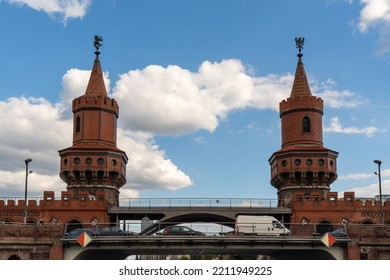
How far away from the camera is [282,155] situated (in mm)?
70688

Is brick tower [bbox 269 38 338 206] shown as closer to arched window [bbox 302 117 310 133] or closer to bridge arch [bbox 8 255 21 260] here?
arched window [bbox 302 117 310 133]

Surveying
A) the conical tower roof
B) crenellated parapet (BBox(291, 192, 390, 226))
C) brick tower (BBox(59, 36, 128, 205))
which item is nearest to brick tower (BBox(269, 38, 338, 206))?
crenellated parapet (BBox(291, 192, 390, 226))

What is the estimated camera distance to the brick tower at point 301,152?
227ft

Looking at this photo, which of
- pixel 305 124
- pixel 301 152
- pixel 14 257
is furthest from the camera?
pixel 305 124

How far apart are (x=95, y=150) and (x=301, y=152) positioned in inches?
972

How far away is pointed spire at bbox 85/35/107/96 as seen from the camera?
7375 centimetres

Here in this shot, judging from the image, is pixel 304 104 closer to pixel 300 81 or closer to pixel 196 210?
pixel 300 81

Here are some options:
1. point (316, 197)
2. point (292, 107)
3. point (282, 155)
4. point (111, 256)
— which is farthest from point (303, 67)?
point (111, 256)

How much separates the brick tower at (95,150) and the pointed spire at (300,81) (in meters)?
23.2

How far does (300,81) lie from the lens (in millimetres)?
75188

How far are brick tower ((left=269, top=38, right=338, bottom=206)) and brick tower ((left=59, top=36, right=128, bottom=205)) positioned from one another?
65.9 feet

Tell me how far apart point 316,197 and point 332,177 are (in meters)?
6.36

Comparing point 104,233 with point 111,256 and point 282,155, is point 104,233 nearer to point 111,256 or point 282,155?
point 111,256

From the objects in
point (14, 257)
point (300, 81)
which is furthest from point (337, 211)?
point (14, 257)
